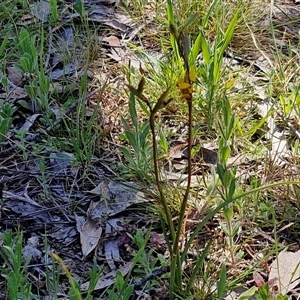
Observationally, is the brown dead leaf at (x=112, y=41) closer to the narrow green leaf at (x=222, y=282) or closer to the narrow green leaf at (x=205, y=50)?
the narrow green leaf at (x=205, y=50)

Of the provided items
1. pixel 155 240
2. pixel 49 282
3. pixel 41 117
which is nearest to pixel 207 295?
pixel 155 240

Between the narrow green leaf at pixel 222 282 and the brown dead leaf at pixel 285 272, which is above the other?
the narrow green leaf at pixel 222 282

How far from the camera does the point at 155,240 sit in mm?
1464

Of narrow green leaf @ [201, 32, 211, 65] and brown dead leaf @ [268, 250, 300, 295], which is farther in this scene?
narrow green leaf @ [201, 32, 211, 65]

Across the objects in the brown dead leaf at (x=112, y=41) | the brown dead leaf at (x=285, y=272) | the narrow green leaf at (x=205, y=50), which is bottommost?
the brown dead leaf at (x=285, y=272)

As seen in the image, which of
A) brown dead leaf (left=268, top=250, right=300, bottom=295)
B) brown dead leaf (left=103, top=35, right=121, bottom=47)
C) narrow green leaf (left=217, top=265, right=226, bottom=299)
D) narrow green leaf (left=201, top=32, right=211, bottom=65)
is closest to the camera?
narrow green leaf (left=217, top=265, right=226, bottom=299)

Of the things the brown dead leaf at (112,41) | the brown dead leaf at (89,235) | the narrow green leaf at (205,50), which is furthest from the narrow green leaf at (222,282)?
the brown dead leaf at (112,41)

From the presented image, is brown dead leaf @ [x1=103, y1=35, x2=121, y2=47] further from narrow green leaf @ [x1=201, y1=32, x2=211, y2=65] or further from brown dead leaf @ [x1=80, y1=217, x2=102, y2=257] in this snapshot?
brown dead leaf @ [x1=80, y1=217, x2=102, y2=257]

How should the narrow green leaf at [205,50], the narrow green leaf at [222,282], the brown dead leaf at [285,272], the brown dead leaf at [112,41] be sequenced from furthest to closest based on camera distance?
the brown dead leaf at [112,41], the narrow green leaf at [205,50], the brown dead leaf at [285,272], the narrow green leaf at [222,282]

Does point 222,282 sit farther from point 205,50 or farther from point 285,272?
point 205,50

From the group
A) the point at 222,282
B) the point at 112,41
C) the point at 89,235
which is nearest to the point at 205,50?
the point at 112,41

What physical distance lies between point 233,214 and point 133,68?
625mm

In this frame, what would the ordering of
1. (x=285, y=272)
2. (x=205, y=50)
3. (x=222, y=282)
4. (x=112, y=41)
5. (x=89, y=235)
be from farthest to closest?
(x=112, y=41), (x=205, y=50), (x=89, y=235), (x=285, y=272), (x=222, y=282)

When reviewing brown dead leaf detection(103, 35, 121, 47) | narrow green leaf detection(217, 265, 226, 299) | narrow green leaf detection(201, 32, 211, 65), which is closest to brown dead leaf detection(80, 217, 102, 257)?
narrow green leaf detection(217, 265, 226, 299)
